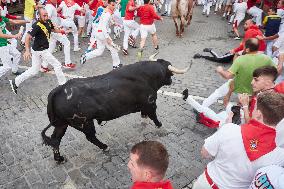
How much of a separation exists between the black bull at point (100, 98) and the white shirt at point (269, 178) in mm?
3124

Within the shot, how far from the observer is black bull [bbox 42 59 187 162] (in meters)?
5.07

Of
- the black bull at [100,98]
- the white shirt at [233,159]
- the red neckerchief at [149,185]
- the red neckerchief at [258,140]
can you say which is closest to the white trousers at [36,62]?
the black bull at [100,98]

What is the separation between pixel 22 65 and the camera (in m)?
10.0

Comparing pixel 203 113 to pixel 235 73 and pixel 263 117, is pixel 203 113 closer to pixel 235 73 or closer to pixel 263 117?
pixel 235 73

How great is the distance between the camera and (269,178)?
263 centimetres

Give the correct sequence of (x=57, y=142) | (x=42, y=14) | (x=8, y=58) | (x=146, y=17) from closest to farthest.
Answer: (x=57, y=142)
(x=42, y=14)
(x=8, y=58)
(x=146, y=17)

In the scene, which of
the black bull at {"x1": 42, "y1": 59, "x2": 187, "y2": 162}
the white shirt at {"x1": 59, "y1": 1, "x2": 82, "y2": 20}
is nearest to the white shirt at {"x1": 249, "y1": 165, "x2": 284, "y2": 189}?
the black bull at {"x1": 42, "y1": 59, "x2": 187, "y2": 162}

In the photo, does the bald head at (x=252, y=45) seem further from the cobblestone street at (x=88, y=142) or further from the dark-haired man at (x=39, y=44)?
the dark-haired man at (x=39, y=44)

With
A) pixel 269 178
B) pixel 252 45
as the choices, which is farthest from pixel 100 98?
pixel 269 178

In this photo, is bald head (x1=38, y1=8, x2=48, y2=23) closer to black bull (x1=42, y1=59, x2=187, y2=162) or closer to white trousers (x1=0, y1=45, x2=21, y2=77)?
white trousers (x1=0, y1=45, x2=21, y2=77)

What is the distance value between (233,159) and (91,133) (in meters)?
3.09

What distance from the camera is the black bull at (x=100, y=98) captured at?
507 cm

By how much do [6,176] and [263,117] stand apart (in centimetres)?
425

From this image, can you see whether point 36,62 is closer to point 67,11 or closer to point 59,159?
point 59,159
